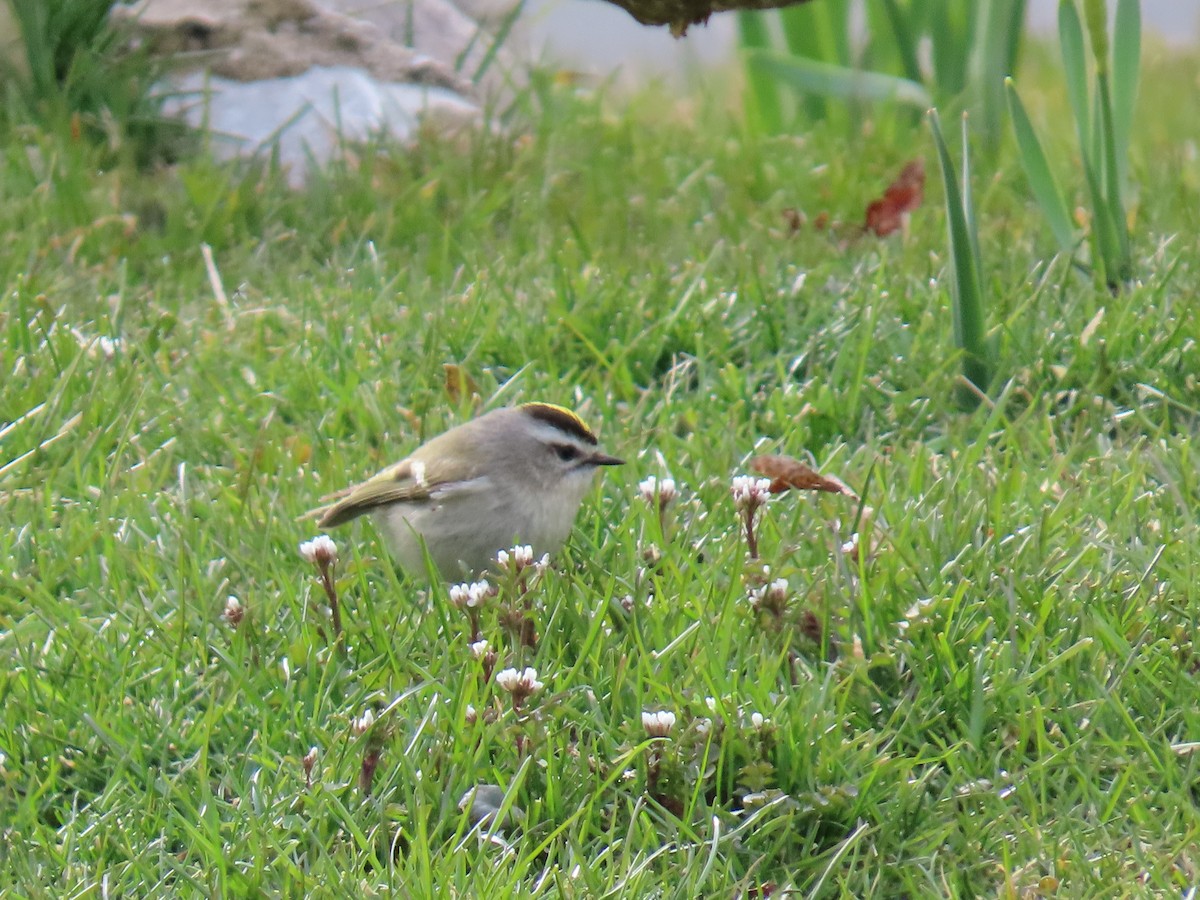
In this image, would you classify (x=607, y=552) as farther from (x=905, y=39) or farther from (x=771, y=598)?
(x=905, y=39)

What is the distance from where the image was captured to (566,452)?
4703 millimetres

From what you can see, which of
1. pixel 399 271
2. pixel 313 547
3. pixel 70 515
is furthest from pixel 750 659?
pixel 399 271

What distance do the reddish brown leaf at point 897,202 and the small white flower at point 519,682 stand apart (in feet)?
12.8

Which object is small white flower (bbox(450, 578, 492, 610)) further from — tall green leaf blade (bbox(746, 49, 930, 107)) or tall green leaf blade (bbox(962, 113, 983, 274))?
tall green leaf blade (bbox(746, 49, 930, 107))

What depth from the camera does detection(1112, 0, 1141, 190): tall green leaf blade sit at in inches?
219

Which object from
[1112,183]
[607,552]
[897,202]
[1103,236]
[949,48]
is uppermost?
[949,48]

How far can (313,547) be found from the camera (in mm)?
3924

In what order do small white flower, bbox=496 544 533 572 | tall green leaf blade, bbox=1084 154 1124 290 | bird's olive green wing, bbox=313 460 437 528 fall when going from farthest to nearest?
tall green leaf blade, bbox=1084 154 1124 290 → bird's olive green wing, bbox=313 460 437 528 → small white flower, bbox=496 544 533 572

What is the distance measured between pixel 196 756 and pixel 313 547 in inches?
23.5

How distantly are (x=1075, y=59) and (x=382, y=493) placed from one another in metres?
2.93

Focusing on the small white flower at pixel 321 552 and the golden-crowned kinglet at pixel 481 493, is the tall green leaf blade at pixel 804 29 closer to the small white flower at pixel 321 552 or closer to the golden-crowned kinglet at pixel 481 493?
the golden-crowned kinglet at pixel 481 493

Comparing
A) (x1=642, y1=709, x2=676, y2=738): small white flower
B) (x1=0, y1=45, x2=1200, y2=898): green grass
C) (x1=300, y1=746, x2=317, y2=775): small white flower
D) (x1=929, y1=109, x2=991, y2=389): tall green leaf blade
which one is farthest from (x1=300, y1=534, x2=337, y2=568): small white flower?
(x1=929, y1=109, x2=991, y2=389): tall green leaf blade

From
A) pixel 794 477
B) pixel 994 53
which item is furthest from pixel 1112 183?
pixel 994 53

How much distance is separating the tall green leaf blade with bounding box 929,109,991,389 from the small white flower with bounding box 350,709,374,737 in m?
2.53
